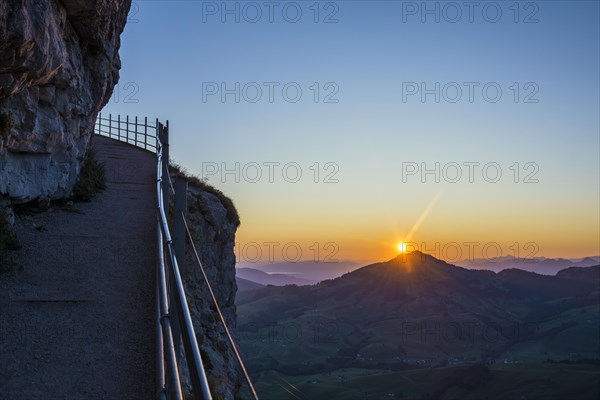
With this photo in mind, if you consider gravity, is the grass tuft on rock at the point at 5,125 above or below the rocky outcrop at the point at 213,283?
above

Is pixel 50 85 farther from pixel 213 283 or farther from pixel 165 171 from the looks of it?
pixel 213 283

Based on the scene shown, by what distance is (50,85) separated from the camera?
11961 millimetres

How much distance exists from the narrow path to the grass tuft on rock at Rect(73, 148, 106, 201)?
95 centimetres

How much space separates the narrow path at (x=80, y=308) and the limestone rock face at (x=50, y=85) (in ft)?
3.30

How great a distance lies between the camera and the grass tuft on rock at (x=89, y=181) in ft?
45.0

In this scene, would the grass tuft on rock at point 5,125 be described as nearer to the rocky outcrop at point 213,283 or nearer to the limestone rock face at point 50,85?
the limestone rock face at point 50,85

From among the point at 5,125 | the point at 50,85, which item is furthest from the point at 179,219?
the point at 50,85

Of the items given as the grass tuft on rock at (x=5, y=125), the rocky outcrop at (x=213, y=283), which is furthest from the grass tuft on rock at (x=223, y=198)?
the grass tuft on rock at (x=5, y=125)

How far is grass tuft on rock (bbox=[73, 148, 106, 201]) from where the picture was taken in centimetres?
1370

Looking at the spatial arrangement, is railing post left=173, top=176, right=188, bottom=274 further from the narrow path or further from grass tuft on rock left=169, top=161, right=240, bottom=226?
grass tuft on rock left=169, top=161, right=240, bottom=226

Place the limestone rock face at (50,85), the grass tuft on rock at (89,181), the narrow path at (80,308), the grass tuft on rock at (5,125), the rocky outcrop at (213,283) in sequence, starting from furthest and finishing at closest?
the grass tuft on rock at (89,181)
the rocky outcrop at (213,283)
the grass tuft on rock at (5,125)
the limestone rock face at (50,85)
the narrow path at (80,308)

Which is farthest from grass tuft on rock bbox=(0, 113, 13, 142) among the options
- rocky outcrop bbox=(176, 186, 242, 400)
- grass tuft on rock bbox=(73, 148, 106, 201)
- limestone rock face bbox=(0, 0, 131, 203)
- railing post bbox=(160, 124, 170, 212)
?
rocky outcrop bbox=(176, 186, 242, 400)

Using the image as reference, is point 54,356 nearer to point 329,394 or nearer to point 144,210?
point 144,210

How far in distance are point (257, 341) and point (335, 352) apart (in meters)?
31.6
